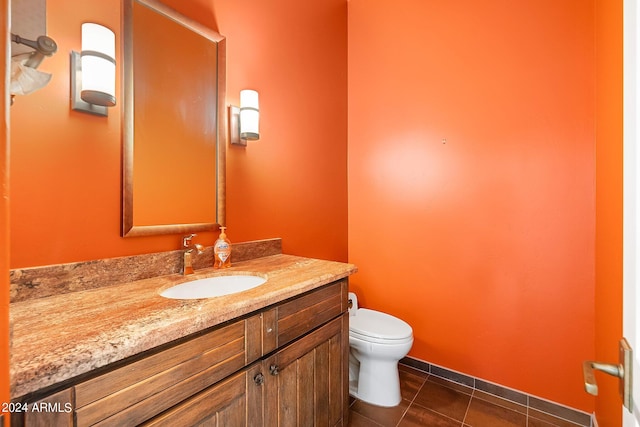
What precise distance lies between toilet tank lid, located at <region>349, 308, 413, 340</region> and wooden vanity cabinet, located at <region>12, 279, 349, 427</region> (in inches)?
14.8

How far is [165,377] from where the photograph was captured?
729 mm

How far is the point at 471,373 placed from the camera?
1.93m

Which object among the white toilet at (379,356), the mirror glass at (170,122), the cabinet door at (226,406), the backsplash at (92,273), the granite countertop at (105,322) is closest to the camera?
the granite countertop at (105,322)

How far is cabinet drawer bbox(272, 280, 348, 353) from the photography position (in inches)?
42.1

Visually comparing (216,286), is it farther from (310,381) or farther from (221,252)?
(310,381)

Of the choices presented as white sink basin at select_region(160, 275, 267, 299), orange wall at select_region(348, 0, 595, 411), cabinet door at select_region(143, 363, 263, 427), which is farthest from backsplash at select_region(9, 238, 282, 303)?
orange wall at select_region(348, 0, 595, 411)

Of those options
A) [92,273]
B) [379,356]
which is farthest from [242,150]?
[379,356]

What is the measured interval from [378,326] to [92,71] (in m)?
1.95

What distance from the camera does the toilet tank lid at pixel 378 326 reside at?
1.71 metres

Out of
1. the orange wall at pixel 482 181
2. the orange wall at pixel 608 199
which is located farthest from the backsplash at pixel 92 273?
the orange wall at pixel 608 199

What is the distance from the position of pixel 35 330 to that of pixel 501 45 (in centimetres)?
257

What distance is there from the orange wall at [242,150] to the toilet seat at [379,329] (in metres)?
0.57

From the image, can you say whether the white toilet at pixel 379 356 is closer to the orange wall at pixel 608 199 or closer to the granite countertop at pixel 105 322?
the granite countertop at pixel 105 322

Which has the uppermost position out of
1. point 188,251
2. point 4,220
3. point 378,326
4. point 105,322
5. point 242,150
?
point 242,150
